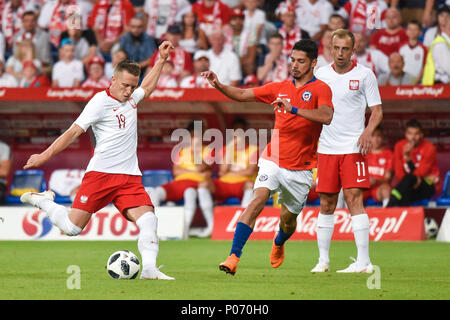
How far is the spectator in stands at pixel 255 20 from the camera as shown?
57.5ft

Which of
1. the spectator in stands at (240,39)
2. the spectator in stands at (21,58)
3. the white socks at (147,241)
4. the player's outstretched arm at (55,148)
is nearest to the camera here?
the player's outstretched arm at (55,148)

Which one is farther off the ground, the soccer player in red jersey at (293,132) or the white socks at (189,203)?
the soccer player in red jersey at (293,132)

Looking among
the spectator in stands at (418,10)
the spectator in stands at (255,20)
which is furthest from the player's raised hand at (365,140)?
the spectator in stands at (418,10)

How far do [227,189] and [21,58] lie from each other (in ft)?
17.6

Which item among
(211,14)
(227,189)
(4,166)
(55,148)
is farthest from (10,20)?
(55,148)

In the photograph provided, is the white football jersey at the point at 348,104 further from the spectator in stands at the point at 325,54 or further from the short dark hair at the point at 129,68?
the spectator in stands at the point at 325,54

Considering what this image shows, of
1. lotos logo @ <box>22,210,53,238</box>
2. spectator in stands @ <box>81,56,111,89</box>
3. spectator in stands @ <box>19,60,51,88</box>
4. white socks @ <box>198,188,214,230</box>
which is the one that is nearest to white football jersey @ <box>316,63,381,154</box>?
white socks @ <box>198,188,214,230</box>

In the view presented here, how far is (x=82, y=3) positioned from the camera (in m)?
19.2

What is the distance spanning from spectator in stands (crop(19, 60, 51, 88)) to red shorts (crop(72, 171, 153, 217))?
9.94m

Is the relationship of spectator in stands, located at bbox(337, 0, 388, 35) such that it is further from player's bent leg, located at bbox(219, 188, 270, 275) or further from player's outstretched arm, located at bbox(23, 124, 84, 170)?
player's outstretched arm, located at bbox(23, 124, 84, 170)

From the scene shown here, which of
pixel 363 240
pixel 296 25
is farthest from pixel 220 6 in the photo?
pixel 363 240

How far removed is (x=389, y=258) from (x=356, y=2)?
7.74 meters

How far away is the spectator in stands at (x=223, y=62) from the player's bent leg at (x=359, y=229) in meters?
8.03

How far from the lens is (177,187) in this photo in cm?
1659
